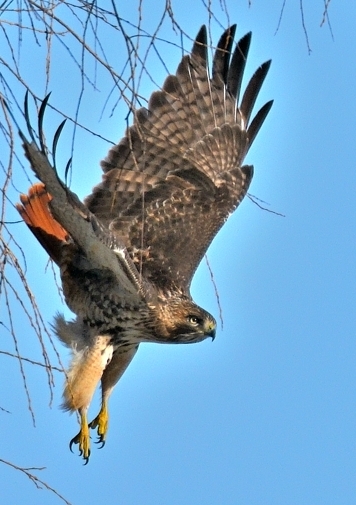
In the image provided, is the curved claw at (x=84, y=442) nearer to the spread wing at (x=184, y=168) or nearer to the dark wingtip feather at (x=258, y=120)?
the spread wing at (x=184, y=168)

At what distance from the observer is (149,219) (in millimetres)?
6191

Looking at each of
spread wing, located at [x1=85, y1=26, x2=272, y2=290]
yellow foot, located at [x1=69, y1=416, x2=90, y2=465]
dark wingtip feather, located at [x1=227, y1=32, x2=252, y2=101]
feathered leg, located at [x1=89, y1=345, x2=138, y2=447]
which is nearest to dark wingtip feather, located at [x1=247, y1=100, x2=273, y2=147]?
spread wing, located at [x1=85, y1=26, x2=272, y2=290]

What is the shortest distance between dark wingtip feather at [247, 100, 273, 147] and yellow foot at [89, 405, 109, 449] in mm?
2235

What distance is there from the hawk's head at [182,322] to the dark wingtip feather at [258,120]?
65.9 inches

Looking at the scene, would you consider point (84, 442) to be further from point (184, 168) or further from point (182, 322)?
point (184, 168)

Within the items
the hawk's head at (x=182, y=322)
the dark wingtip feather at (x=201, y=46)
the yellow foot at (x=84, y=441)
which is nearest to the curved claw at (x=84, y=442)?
the yellow foot at (x=84, y=441)

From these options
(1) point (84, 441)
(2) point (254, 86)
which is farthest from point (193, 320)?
(2) point (254, 86)

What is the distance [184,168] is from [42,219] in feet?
4.88

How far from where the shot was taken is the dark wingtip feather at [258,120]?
6.96 meters

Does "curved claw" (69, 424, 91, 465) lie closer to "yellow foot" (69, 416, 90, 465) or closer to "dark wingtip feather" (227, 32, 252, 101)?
"yellow foot" (69, 416, 90, 465)

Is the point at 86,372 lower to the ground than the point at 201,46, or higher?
lower

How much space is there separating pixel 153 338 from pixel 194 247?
0.72m

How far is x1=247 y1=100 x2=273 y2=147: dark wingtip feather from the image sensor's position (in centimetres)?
696

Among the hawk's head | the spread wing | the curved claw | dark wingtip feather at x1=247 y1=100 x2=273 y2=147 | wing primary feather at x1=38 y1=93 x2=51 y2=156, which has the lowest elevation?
the curved claw
